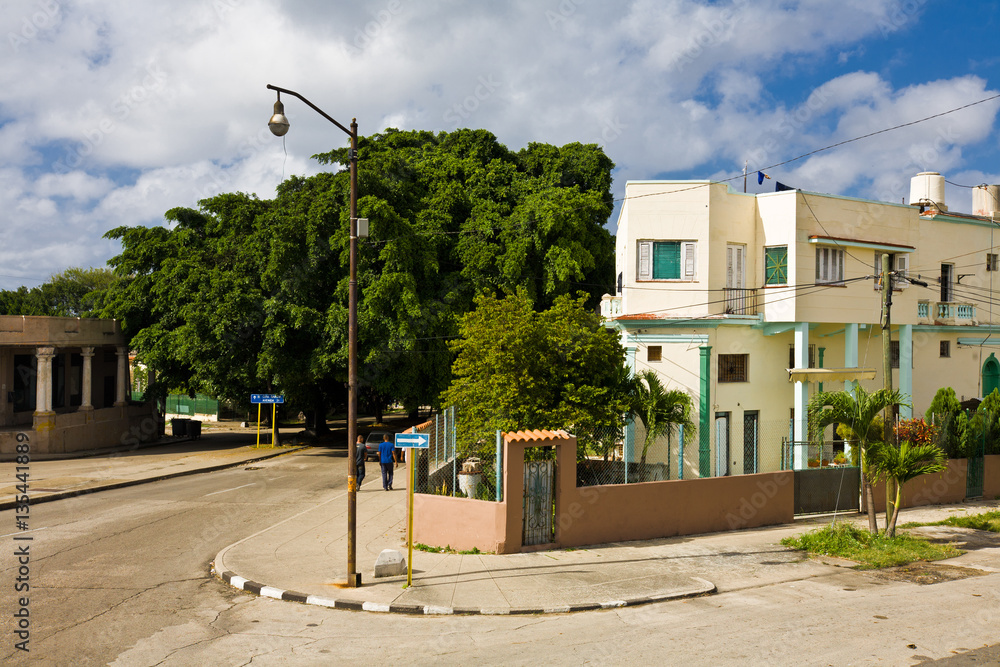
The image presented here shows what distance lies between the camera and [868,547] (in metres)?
14.0

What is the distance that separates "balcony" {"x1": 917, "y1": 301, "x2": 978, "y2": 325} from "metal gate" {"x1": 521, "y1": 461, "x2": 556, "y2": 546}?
1894 cm

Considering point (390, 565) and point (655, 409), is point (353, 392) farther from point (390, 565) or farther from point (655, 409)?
point (655, 409)

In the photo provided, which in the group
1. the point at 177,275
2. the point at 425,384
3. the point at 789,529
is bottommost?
the point at 789,529

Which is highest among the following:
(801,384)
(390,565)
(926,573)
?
(801,384)

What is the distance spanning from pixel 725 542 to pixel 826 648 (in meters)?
6.08

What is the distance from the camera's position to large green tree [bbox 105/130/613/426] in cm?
2870

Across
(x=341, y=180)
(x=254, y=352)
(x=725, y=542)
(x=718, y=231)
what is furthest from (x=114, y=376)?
(x=725, y=542)

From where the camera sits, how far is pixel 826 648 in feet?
28.3

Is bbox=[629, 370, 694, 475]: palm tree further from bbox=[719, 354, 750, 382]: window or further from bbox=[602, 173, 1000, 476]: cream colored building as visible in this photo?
bbox=[719, 354, 750, 382]: window

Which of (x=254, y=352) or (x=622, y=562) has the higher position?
(x=254, y=352)

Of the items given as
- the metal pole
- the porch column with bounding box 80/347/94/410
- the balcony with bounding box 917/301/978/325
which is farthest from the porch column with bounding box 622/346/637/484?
the porch column with bounding box 80/347/94/410

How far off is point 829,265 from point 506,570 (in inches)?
662

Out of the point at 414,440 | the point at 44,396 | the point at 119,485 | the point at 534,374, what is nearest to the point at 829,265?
the point at 534,374

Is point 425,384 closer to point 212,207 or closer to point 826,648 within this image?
point 212,207
